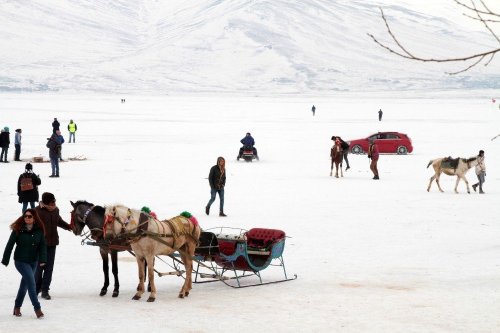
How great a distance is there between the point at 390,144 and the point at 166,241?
3228cm

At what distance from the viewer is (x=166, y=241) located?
1145 cm

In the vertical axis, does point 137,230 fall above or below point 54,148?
below

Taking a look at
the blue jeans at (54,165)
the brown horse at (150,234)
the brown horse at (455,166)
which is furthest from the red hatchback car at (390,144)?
the brown horse at (150,234)

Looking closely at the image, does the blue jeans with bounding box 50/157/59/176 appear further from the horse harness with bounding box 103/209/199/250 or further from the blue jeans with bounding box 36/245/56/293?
the horse harness with bounding box 103/209/199/250

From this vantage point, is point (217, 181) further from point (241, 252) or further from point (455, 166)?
point (455, 166)

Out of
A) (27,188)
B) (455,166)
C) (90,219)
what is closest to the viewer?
(90,219)

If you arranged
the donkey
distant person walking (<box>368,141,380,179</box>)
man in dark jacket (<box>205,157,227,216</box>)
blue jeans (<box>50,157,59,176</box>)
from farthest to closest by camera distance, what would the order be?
distant person walking (<box>368,141,380,179</box>), blue jeans (<box>50,157,59,176</box>), man in dark jacket (<box>205,157,227,216</box>), the donkey

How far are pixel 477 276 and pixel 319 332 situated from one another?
4.81 meters

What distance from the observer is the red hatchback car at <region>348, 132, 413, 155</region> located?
1673 inches

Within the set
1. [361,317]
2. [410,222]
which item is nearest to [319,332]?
[361,317]

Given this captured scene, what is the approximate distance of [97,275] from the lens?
13570 millimetres

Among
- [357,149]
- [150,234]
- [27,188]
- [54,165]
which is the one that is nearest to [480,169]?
[27,188]

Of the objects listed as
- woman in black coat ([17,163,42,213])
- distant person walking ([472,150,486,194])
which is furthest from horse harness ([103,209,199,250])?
distant person walking ([472,150,486,194])

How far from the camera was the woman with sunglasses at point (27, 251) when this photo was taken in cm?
1007
